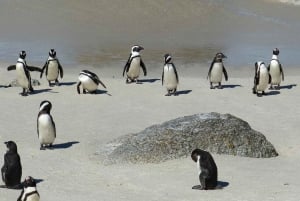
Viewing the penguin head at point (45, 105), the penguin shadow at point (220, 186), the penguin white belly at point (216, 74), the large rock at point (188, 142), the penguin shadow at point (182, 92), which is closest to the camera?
the penguin shadow at point (220, 186)

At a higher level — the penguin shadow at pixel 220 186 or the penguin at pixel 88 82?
the penguin at pixel 88 82

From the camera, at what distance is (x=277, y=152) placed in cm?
1625

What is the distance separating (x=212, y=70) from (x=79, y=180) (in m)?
9.94

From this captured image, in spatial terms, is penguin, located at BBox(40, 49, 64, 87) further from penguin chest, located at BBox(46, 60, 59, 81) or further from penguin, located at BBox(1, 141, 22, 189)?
penguin, located at BBox(1, 141, 22, 189)

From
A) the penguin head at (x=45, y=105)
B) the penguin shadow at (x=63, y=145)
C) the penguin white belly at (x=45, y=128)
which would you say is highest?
the penguin head at (x=45, y=105)

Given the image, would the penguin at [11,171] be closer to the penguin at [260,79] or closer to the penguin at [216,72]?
the penguin at [260,79]

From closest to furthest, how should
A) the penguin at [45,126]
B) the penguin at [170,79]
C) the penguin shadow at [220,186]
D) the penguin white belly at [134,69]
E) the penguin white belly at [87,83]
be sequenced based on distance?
1. the penguin shadow at [220,186]
2. the penguin at [45,126]
3. the penguin at [170,79]
4. the penguin white belly at [87,83]
5. the penguin white belly at [134,69]

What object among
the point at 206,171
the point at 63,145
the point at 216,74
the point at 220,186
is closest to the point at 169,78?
the point at 216,74

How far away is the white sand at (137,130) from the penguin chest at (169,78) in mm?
398

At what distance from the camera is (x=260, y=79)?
21.8 m

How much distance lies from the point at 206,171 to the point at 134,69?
431 inches

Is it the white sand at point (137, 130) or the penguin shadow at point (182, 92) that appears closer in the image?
the white sand at point (137, 130)

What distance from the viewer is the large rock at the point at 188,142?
49.3ft

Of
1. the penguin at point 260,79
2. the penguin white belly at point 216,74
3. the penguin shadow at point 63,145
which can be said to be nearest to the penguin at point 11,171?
the penguin shadow at point 63,145
